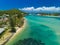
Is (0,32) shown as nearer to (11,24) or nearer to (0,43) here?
(0,43)

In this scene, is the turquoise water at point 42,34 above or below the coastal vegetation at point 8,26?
below

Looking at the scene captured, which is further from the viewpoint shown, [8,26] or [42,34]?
[8,26]

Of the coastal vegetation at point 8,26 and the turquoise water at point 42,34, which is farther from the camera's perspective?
the coastal vegetation at point 8,26

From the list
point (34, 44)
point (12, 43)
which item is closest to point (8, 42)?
point (12, 43)

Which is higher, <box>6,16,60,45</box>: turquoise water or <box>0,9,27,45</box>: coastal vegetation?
<box>0,9,27,45</box>: coastal vegetation

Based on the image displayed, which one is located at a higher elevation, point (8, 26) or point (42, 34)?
point (8, 26)

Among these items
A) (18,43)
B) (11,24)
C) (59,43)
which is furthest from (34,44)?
(11,24)

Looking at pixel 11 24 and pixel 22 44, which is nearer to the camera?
pixel 22 44

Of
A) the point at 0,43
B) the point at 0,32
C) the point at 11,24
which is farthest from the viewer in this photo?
the point at 11,24

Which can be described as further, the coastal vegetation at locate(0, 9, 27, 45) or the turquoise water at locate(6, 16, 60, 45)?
the coastal vegetation at locate(0, 9, 27, 45)

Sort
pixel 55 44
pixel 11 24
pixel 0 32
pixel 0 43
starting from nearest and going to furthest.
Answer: pixel 0 43 < pixel 55 44 < pixel 0 32 < pixel 11 24

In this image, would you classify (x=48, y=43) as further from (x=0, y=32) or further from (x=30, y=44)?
(x=0, y=32)
